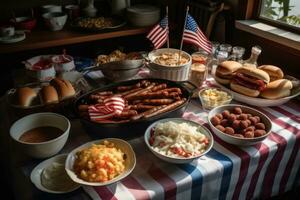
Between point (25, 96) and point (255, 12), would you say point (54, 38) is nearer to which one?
point (25, 96)

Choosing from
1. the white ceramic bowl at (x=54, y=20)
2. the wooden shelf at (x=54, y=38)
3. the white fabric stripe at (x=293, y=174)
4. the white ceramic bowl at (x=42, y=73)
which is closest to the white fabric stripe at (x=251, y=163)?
the white fabric stripe at (x=293, y=174)

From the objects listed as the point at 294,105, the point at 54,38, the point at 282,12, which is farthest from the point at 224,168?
the point at 54,38

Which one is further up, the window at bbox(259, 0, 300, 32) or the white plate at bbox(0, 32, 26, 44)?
the window at bbox(259, 0, 300, 32)

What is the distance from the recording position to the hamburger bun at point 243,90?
4.40ft

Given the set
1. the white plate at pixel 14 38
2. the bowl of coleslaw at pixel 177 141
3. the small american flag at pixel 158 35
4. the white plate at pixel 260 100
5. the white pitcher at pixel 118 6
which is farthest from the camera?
the white pitcher at pixel 118 6

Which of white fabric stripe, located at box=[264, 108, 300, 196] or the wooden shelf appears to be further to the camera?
the wooden shelf

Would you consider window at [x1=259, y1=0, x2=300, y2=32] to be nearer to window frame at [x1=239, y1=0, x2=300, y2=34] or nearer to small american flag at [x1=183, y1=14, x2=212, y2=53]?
window frame at [x1=239, y1=0, x2=300, y2=34]

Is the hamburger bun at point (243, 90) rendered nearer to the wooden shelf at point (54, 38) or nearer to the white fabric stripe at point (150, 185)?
the white fabric stripe at point (150, 185)

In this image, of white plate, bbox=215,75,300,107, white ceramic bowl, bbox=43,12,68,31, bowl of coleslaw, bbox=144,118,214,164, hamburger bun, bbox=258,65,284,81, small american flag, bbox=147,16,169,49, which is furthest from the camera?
white ceramic bowl, bbox=43,12,68,31

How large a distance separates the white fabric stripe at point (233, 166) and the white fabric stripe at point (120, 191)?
36 cm

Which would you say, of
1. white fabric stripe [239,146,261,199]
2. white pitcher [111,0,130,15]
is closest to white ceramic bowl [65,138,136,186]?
white fabric stripe [239,146,261,199]

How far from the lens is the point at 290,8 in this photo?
1785 millimetres

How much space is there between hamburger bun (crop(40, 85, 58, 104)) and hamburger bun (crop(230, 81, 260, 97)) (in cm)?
75

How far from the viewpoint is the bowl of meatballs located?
1.09 m
